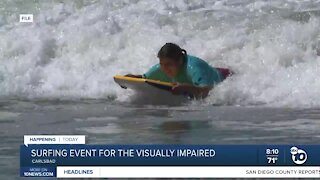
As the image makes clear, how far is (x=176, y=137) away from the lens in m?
6.20

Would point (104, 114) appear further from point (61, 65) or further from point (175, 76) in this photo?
point (61, 65)

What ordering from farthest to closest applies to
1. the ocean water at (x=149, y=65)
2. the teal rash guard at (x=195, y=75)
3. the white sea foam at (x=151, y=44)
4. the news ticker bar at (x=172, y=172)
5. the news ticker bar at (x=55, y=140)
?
the white sea foam at (x=151, y=44)
the teal rash guard at (x=195, y=75)
the ocean water at (x=149, y=65)
the news ticker bar at (x=55, y=140)
the news ticker bar at (x=172, y=172)

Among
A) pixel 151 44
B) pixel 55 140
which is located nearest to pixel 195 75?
pixel 151 44

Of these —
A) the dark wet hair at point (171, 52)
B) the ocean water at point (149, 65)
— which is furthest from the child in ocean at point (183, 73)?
the ocean water at point (149, 65)

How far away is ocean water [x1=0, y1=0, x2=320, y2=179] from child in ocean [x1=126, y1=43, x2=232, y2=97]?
12cm

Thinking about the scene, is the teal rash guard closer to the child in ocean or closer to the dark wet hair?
the child in ocean

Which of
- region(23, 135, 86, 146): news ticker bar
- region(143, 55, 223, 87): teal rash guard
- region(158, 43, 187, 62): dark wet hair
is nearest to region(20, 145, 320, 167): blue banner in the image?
region(23, 135, 86, 146): news ticker bar

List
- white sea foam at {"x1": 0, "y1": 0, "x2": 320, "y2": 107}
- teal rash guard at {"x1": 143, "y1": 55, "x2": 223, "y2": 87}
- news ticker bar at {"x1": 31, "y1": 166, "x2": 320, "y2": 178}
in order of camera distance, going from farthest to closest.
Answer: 1. white sea foam at {"x1": 0, "y1": 0, "x2": 320, "y2": 107}
2. teal rash guard at {"x1": 143, "y1": 55, "x2": 223, "y2": 87}
3. news ticker bar at {"x1": 31, "y1": 166, "x2": 320, "y2": 178}

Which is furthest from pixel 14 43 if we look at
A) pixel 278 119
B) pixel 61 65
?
pixel 278 119

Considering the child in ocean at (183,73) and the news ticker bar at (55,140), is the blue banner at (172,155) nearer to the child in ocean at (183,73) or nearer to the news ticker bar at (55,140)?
the news ticker bar at (55,140)

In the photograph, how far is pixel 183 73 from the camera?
843 cm

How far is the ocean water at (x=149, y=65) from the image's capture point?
6.58 metres

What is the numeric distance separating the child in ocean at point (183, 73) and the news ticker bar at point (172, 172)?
11.2 feet

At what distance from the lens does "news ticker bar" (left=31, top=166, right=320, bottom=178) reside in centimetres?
461
